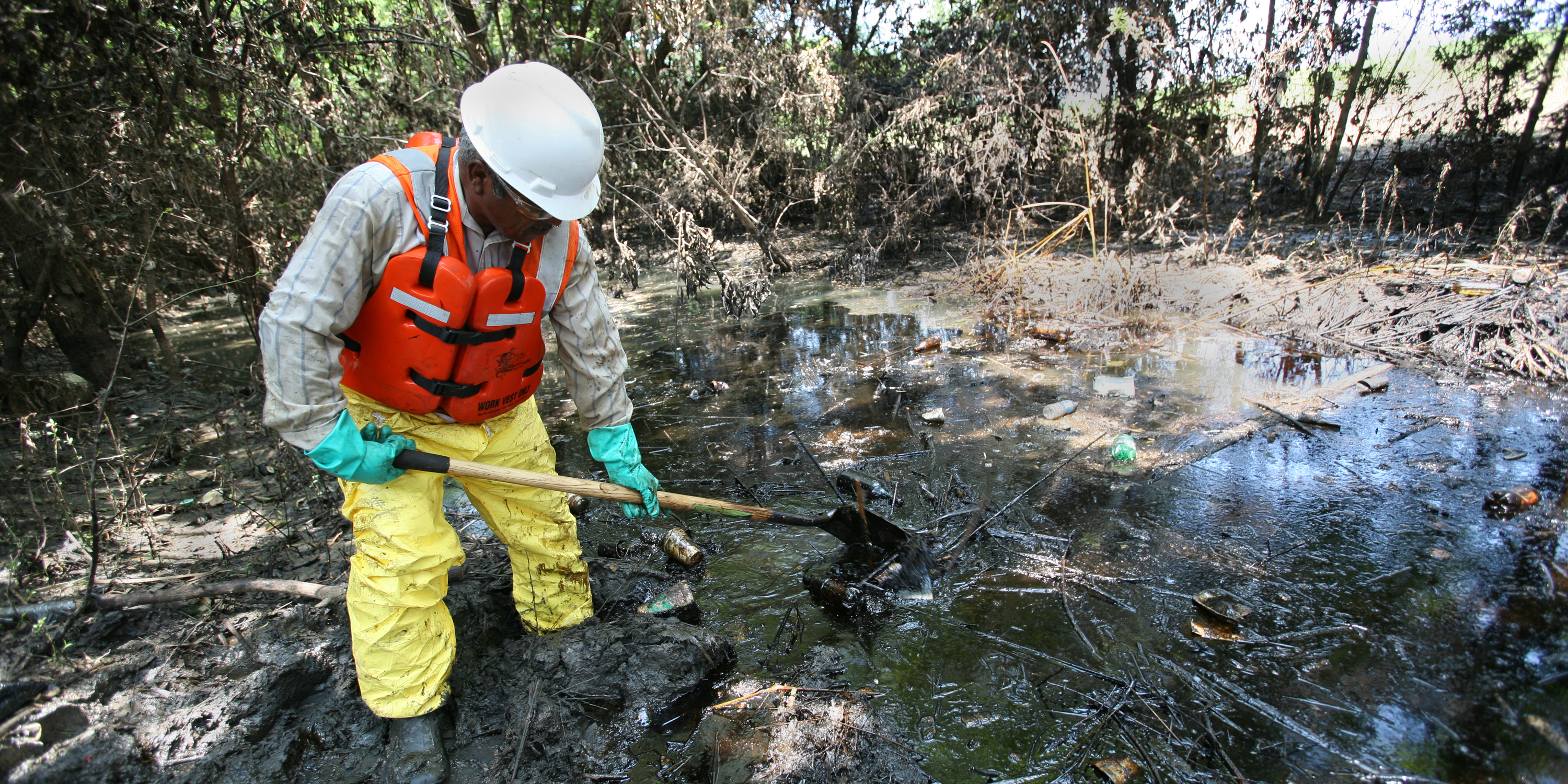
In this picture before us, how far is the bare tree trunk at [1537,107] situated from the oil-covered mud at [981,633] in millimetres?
5263

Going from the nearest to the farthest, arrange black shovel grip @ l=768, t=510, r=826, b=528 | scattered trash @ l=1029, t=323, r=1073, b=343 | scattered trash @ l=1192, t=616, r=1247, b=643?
scattered trash @ l=1192, t=616, r=1247, b=643
black shovel grip @ l=768, t=510, r=826, b=528
scattered trash @ l=1029, t=323, r=1073, b=343

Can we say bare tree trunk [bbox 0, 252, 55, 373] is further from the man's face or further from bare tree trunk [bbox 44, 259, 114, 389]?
the man's face

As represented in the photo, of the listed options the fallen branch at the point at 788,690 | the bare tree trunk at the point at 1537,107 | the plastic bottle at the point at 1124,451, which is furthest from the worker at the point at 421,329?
the bare tree trunk at the point at 1537,107

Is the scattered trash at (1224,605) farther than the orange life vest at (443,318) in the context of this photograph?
Yes

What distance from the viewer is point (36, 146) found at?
3.65m

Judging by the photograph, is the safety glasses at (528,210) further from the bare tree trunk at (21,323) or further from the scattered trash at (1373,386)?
the scattered trash at (1373,386)

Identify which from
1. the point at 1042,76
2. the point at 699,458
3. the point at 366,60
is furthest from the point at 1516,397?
the point at 366,60

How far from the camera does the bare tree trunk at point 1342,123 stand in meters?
7.82

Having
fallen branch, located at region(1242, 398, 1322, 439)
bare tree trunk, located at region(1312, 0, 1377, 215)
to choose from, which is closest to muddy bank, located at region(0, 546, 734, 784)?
fallen branch, located at region(1242, 398, 1322, 439)

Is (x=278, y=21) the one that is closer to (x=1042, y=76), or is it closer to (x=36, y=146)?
(x=36, y=146)

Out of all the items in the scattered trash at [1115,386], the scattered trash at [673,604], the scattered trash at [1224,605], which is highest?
the scattered trash at [1115,386]

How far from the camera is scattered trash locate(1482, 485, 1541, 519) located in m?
3.19

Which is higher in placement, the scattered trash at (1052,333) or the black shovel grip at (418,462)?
the black shovel grip at (418,462)

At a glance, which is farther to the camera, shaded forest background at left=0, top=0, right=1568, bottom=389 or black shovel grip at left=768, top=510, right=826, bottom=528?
shaded forest background at left=0, top=0, right=1568, bottom=389
